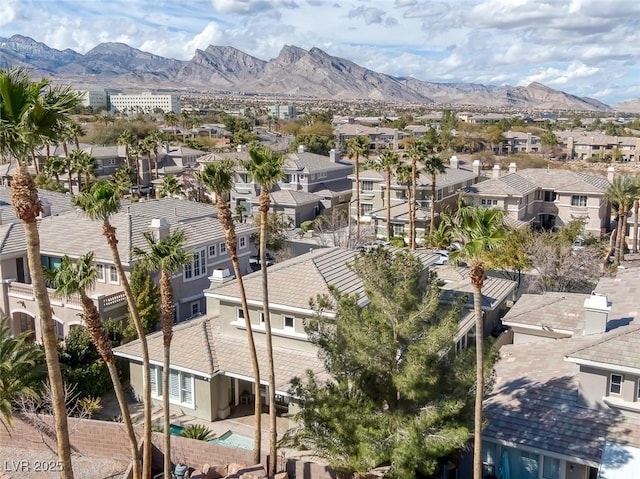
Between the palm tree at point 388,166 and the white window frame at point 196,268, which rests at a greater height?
the palm tree at point 388,166

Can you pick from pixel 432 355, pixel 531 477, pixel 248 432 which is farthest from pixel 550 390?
pixel 248 432

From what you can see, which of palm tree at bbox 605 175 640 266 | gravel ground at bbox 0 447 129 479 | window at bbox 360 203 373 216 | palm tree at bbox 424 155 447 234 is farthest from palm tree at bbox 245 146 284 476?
window at bbox 360 203 373 216

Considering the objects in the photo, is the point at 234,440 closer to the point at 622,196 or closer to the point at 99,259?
the point at 99,259

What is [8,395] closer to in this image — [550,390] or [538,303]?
[550,390]

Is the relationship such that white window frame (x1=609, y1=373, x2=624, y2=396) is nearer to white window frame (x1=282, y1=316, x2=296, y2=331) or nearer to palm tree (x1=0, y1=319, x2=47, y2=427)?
white window frame (x1=282, y1=316, x2=296, y2=331)

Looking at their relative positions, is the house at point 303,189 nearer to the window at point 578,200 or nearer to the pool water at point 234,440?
the window at point 578,200

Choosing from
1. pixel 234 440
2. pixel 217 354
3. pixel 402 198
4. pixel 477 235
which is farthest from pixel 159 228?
pixel 402 198

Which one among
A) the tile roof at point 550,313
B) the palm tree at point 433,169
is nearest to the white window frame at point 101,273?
the tile roof at point 550,313
